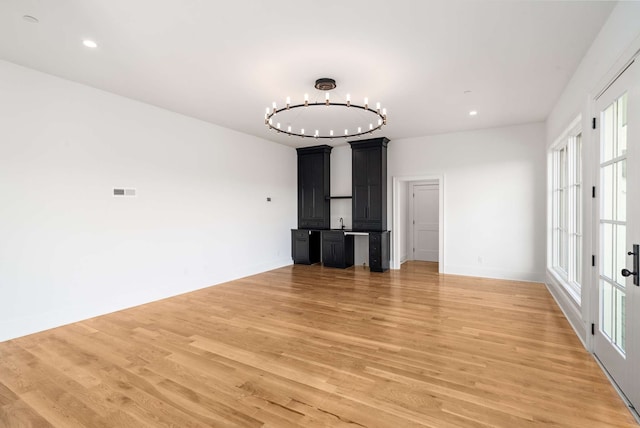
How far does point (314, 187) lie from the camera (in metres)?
7.86

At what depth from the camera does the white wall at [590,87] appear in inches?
86.6

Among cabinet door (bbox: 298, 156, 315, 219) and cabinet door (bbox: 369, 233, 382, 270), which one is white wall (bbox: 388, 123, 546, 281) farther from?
cabinet door (bbox: 298, 156, 315, 219)

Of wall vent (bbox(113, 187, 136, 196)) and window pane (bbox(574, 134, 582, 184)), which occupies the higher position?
window pane (bbox(574, 134, 582, 184))

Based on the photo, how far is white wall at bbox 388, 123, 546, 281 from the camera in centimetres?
577

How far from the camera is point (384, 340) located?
322cm

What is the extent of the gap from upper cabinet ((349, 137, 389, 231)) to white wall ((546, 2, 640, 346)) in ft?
11.1

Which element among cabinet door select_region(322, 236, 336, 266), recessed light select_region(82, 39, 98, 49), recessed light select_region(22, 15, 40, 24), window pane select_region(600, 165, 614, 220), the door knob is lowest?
cabinet door select_region(322, 236, 336, 266)

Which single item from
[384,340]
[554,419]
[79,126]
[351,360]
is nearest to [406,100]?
[384,340]

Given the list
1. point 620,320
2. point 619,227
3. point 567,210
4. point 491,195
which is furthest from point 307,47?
point 491,195

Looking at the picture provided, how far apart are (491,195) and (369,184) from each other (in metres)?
2.46

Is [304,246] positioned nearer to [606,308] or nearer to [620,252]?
[606,308]

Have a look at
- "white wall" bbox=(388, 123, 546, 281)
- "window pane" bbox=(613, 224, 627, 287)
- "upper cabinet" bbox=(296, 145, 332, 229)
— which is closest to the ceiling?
"white wall" bbox=(388, 123, 546, 281)

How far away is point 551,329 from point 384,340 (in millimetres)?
1948

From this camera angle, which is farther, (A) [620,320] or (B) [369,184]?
(B) [369,184]
